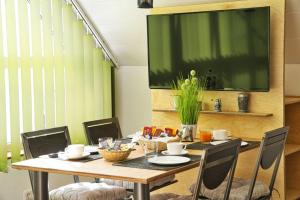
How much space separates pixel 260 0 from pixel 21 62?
196cm

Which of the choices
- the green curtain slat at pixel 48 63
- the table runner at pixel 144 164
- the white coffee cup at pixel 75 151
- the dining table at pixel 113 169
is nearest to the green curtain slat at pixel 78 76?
the green curtain slat at pixel 48 63

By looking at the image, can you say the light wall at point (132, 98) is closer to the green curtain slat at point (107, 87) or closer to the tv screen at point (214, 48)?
the green curtain slat at point (107, 87)

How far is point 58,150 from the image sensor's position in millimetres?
4027

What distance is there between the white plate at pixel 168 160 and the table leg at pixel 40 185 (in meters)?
0.66

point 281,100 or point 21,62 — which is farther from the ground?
point 21,62

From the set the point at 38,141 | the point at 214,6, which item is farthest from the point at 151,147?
the point at 214,6

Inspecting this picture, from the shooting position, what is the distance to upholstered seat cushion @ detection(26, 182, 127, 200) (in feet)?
12.0

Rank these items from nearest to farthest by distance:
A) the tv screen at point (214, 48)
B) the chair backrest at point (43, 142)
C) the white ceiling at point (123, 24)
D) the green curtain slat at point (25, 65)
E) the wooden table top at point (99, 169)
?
1. the wooden table top at point (99, 169)
2. the chair backrest at point (43, 142)
3. the tv screen at point (214, 48)
4. the green curtain slat at point (25, 65)
5. the white ceiling at point (123, 24)

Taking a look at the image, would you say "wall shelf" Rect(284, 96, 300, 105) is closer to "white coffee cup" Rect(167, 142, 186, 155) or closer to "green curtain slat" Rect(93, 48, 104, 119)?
"white coffee cup" Rect(167, 142, 186, 155)

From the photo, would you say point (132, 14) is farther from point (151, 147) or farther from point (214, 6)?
point (151, 147)

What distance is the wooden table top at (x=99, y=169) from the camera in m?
3.03

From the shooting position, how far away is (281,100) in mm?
4410

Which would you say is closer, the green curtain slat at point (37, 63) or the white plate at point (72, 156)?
the white plate at point (72, 156)

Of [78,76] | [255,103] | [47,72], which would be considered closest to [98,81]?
[78,76]
